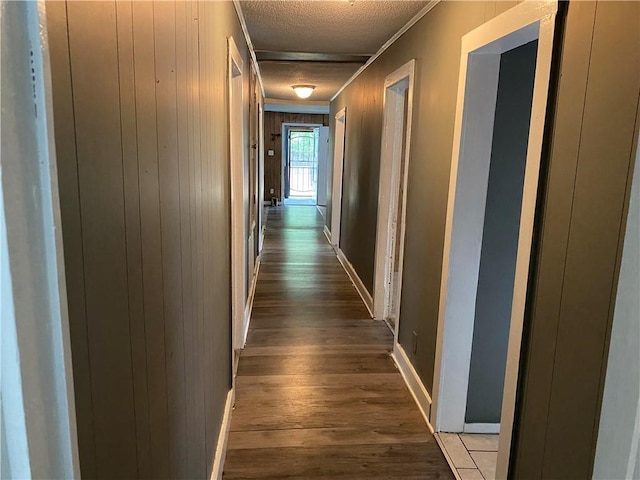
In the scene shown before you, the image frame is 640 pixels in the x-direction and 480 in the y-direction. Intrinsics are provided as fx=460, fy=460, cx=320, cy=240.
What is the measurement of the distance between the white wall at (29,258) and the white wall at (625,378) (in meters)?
1.02

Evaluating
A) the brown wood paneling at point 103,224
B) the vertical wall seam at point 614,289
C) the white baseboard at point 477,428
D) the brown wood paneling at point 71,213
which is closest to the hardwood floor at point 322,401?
the white baseboard at point 477,428

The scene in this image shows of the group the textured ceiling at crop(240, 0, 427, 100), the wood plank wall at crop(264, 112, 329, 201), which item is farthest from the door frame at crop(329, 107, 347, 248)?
the wood plank wall at crop(264, 112, 329, 201)

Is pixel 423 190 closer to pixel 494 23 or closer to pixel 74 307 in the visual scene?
pixel 494 23

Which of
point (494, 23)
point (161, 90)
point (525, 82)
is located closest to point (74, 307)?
point (161, 90)

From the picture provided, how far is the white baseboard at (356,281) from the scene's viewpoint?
4430mm

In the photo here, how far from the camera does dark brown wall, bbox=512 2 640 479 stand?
1162 millimetres

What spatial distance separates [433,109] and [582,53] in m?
1.31

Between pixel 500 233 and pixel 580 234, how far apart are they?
1017 mm

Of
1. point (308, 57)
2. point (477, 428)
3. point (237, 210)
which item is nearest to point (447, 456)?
point (477, 428)

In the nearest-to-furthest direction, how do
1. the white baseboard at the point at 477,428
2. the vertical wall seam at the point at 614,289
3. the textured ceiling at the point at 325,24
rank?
1. the vertical wall seam at the point at 614,289
2. the white baseboard at the point at 477,428
3. the textured ceiling at the point at 325,24

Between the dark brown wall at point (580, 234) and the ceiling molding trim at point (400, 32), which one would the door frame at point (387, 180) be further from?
the dark brown wall at point (580, 234)

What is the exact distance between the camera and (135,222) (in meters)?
0.84

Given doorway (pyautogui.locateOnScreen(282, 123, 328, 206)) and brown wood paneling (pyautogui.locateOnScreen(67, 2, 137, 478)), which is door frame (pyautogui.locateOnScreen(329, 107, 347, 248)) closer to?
doorway (pyautogui.locateOnScreen(282, 123, 328, 206))

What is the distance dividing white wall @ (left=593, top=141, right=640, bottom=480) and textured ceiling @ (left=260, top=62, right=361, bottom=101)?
4226 mm
